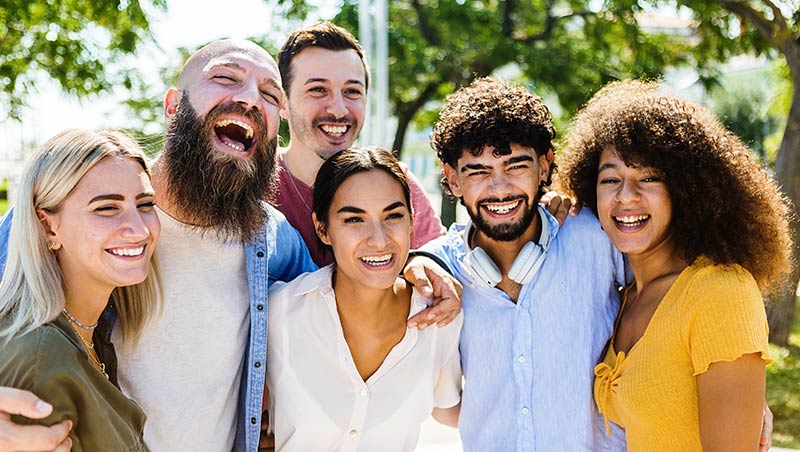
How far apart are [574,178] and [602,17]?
9.98 m

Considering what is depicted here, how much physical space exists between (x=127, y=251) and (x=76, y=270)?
0.18 metres

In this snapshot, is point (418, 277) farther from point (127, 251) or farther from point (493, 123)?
point (127, 251)

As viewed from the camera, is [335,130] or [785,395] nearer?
[335,130]

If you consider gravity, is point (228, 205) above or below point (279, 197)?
below

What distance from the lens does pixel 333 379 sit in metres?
2.99

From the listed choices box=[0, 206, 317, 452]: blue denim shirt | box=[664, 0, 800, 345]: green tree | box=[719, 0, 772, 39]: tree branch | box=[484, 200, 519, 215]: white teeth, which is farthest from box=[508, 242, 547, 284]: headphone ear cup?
box=[719, 0, 772, 39]: tree branch

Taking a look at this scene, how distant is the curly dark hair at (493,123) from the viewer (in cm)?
313

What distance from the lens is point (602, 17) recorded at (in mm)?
12414

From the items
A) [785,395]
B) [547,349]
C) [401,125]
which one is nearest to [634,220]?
[547,349]

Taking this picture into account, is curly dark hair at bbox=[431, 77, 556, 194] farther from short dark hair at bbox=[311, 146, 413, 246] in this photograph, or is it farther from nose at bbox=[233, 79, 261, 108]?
nose at bbox=[233, 79, 261, 108]

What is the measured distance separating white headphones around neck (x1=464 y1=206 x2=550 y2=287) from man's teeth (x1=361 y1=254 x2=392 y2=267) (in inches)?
15.8

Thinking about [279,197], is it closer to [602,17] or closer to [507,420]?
[507,420]

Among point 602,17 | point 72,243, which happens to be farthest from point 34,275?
point 602,17

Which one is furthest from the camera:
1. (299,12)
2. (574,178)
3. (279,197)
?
(299,12)
